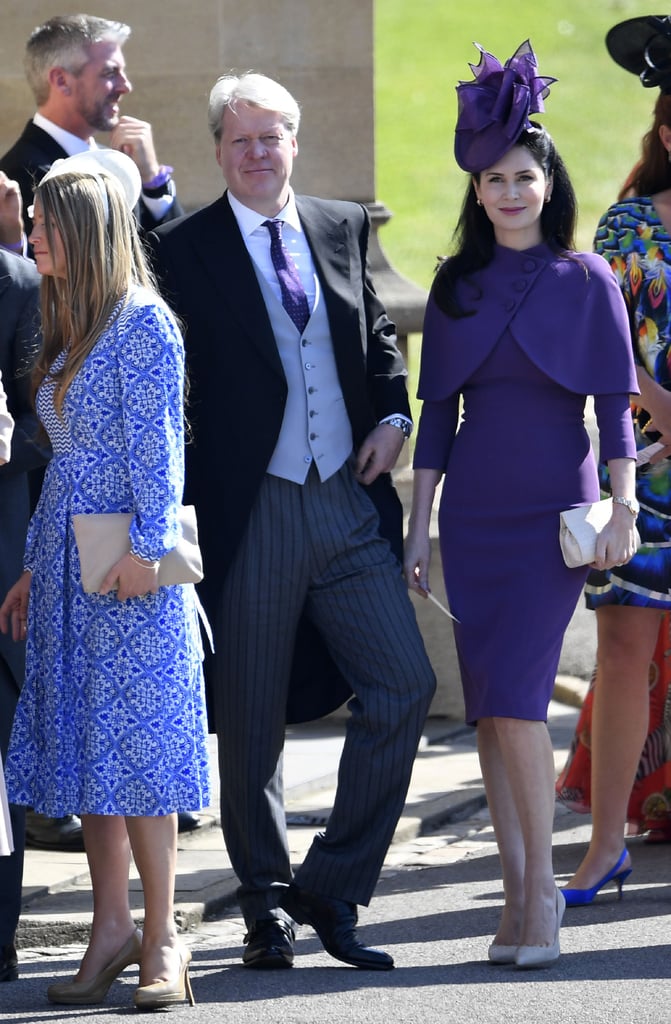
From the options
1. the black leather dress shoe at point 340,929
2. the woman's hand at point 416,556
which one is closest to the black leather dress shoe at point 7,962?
the black leather dress shoe at point 340,929

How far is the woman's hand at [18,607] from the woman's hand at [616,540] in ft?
4.39

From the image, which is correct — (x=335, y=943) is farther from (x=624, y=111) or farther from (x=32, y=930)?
(x=624, y=111)

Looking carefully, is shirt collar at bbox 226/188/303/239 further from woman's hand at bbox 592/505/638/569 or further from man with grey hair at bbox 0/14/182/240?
A: man with grey hair at bbox 0/14/182/240

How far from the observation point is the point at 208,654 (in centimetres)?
512

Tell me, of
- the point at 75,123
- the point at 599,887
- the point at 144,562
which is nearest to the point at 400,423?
the point at 144,562

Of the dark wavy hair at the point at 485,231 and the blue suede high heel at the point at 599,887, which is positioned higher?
the dark wavy hair at the point at 485,231

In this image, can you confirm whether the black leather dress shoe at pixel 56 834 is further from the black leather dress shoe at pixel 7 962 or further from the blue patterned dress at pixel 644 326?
the blue patterned dress at pixel 644 326

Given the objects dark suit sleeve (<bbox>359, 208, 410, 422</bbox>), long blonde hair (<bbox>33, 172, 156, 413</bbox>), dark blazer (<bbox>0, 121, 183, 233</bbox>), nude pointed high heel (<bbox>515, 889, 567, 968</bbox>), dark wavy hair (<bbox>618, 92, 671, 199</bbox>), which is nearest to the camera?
long blonde hair (<bbox>33, 172, 156, 413</bbox>)

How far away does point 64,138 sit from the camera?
6.81 metres

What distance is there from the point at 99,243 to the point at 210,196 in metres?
4.02

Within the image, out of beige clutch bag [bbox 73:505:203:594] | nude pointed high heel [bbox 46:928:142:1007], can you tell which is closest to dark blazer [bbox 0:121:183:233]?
beige clutch bag [bbox 73:505:203:594]

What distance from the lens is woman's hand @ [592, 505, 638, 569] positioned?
4.88m

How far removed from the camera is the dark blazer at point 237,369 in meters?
4.98

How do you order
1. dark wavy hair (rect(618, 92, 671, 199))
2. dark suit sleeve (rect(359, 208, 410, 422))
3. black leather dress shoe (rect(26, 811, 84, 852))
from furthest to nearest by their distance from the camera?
black leather dress shoe (rect(26, 811, 84, 852)), dark wavy hair (rect(618, 92, 671, 199)), dark suit sleeve (rect(359, 208, 410, 422))
